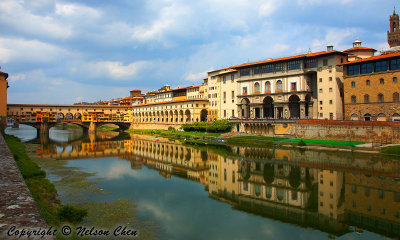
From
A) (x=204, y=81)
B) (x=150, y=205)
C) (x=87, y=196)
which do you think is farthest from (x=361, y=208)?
(x=204, y=81)

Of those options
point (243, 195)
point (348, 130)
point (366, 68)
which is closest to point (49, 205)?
point (243, 195)

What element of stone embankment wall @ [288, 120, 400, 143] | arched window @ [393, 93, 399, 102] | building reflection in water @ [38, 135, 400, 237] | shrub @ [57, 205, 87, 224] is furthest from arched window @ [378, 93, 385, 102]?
shrub @ [57, 205, 87, 224]

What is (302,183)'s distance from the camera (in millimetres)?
24344

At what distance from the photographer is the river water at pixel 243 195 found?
15328 mm

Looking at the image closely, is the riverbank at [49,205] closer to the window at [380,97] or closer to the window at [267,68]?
the window at [380,97]

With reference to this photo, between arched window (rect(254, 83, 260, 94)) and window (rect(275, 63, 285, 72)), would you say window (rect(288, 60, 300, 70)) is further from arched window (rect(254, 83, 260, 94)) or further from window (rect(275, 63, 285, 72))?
arched window (rect(254, 83, 260, 94))

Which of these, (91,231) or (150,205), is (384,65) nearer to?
(150,205)

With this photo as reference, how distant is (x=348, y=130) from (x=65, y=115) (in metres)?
80.1

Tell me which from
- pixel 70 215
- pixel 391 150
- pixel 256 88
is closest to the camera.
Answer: pixel 70 215

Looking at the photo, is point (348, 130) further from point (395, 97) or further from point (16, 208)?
point (16, 208)

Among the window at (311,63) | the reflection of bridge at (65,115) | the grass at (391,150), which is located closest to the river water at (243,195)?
the grass at (391,150)

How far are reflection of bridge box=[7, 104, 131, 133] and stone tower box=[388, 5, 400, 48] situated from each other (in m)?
89.0

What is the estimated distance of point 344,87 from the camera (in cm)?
4531

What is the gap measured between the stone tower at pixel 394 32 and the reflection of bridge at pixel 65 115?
89.0m
